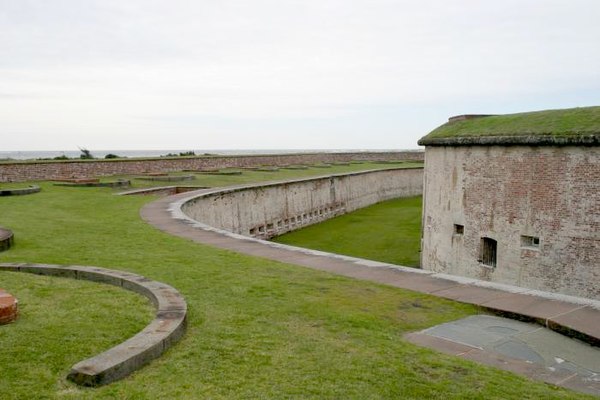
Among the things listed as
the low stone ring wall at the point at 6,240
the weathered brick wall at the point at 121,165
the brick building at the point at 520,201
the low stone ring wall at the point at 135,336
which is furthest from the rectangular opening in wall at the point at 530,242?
the weathered brick wall at the point at 121,165

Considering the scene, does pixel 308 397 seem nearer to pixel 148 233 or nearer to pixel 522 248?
pixel 148 233

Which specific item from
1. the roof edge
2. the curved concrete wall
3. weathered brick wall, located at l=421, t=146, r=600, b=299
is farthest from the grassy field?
the curved concrete wall

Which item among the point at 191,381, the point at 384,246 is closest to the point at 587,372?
the point at 191,381

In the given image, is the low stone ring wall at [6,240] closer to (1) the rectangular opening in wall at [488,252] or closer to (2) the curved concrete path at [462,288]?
(2) the curved concrete path at [462,288]

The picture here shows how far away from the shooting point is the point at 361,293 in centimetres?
666

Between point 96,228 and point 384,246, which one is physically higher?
point 96,228

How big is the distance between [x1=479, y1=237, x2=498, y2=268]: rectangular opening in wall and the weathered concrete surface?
30.9 feet

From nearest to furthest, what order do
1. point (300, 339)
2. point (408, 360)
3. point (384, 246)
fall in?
point (408, 360)
point (300, 339)
point (384, 246)

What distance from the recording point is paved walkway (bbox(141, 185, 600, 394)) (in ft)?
18.5

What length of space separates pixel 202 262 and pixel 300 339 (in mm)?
3490

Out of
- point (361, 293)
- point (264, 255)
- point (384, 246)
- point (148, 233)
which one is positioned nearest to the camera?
point (361, 293)

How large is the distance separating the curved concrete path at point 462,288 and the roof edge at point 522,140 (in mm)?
6787

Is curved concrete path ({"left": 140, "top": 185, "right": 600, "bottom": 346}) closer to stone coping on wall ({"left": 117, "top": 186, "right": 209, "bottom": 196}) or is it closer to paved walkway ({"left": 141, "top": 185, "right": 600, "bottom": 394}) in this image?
paved walkway ({"left": 141, "top": 185, "right": 600, "bottom": 394})

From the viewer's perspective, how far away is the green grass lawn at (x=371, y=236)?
18984 mm
